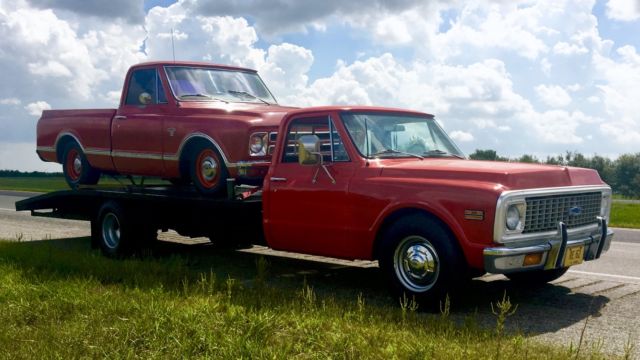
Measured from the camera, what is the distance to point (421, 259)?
18.8ft

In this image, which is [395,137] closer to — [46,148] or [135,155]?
[135,155]

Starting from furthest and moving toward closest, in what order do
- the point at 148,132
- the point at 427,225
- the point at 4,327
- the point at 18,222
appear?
1. the point at 18,222
2. the point at 148,132
3. the point at 427,225
4. the point at 4,327

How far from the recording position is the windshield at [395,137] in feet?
21.3

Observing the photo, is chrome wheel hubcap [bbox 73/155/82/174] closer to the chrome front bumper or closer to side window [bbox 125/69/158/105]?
side window [bbox 125/69/158/105]

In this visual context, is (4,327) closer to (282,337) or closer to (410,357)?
(282,337)

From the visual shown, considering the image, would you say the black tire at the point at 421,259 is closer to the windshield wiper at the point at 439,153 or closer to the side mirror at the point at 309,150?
the side mirror at the point at 309,150

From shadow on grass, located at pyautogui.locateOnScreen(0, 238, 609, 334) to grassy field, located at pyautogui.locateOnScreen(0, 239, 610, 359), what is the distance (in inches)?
1.6

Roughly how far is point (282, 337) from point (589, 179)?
345 cm

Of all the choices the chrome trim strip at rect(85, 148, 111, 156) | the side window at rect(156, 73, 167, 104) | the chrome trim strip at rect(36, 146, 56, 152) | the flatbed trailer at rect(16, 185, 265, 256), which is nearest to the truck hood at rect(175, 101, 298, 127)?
the side window at rect(156, 73, 167, 104)

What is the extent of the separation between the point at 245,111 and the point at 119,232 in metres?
2.44

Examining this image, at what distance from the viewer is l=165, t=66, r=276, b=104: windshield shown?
8.79 m

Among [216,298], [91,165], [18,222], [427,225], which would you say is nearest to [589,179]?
[427,225]

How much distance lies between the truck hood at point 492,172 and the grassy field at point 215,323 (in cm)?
110

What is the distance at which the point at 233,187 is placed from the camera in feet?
23.9
